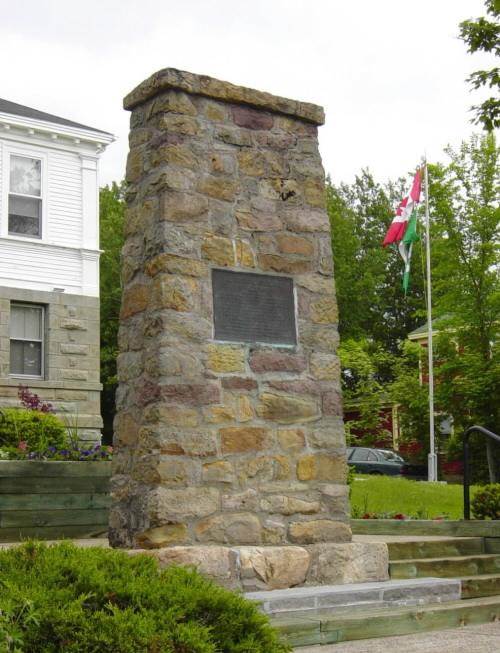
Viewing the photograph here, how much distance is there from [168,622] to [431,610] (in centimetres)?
341

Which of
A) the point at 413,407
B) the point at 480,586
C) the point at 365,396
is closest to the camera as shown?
the point at 480,586

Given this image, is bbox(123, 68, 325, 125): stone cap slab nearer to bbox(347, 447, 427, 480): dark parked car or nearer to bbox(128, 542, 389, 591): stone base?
bbox(128, 542, 389, 591): stone base

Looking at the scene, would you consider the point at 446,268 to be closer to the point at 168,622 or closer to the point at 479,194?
the point at 479,194

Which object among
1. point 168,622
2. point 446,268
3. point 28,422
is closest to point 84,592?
point 168,622

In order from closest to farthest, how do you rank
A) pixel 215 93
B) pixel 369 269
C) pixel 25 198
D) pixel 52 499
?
1. pixel 215 93
2. pixel 52 499
3. pixel 25 198
4. pixel 369 269

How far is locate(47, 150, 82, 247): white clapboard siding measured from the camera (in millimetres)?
20047

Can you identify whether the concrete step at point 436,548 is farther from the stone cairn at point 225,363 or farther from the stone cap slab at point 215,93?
the stone cap slab at point 215,93

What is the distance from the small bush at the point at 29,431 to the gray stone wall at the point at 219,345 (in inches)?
197

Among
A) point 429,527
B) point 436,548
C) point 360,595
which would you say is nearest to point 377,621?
point 360,595

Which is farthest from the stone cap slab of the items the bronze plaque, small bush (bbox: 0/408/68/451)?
small bush (bbox: 0/408/68/451)

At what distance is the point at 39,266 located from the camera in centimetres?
1964

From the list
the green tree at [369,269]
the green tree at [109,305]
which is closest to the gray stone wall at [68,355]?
the green tree at [109,305]

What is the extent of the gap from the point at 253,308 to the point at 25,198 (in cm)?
1296

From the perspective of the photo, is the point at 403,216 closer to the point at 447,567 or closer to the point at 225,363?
the point at 447,567
